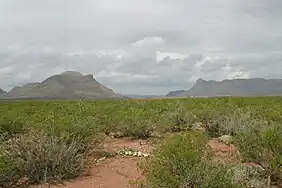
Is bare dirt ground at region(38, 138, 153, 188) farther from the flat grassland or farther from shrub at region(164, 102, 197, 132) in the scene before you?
shrub at region(164, 102, 197, 132)

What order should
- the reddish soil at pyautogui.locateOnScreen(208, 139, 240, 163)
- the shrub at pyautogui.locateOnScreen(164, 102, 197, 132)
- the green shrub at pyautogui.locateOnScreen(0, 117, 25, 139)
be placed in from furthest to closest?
the shrub at pyautogui.locateOnScreen(164, 102, 197, 132), the green shrub at pyautogui.locateOnScreen(0, 117, 25, 139), the reddish soil at pyautogui.locateOnScreen(208, 139, 240, 163)

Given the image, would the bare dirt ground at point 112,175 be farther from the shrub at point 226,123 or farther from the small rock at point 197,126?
the small rock at point 197,126

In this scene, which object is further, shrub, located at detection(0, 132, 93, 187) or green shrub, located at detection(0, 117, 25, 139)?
green shrub, located at detection(0, 117, 25, 139)

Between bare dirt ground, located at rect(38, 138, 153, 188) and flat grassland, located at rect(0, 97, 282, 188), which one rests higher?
flat grassland, located at rect(0, 97, 282, 188)

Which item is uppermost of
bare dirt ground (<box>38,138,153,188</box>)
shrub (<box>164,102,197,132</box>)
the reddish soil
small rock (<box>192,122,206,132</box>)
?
shrub (<box>164,102,197,132</box>)

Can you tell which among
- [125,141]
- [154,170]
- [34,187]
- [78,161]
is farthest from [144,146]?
[154,170]

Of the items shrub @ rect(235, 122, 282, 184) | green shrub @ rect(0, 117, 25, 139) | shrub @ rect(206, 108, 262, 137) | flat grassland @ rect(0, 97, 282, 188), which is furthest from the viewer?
shrub @ rect(206, 108, 262, 137)

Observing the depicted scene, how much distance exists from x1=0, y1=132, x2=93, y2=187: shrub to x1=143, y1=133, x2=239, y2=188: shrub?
365cm

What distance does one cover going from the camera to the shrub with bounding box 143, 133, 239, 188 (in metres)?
9.66

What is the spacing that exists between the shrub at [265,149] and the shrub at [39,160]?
4675mm

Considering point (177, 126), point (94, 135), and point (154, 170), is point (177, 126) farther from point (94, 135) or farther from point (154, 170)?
point (154, 170)

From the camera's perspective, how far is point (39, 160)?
43.8 ft

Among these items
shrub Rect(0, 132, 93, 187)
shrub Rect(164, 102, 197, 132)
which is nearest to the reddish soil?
shrub Rect(0, 132, 93, 187)

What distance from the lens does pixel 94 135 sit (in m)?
16.6
